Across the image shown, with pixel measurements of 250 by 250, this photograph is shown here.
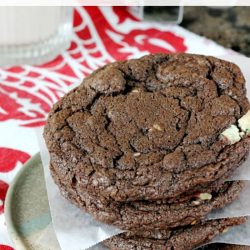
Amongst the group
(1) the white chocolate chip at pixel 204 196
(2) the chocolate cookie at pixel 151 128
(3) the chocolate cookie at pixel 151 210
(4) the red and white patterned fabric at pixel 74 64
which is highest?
(2) the chocolate cookie at pixel 151 128

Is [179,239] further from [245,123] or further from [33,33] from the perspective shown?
[33,33]

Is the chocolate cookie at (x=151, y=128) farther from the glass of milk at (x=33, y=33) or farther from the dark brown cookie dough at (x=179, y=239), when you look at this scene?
the glass of milk at (x=33, y=33)

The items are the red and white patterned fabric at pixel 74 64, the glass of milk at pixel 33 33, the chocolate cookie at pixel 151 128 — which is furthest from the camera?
the glass of milk at pixel 33 33

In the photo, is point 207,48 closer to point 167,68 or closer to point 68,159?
point 167,68

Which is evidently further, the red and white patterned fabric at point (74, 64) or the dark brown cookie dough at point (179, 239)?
the red and white patterned fabric at point (74, 64)

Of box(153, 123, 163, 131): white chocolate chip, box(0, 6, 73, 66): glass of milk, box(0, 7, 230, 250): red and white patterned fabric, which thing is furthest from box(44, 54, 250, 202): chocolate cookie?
box(0, 6, 73, 66): glass of milk

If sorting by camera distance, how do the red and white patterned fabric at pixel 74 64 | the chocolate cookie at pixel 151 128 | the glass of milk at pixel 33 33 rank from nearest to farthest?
the chocolate cookie at pixel 151 128 → the red and white patterned fabric at pixel 74 64 → the glass of milk at pixel 33 33

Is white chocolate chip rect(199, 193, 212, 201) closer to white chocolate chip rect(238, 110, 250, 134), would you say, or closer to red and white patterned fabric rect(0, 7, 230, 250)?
white chocolate chip rect(238, 110, 250, 134)

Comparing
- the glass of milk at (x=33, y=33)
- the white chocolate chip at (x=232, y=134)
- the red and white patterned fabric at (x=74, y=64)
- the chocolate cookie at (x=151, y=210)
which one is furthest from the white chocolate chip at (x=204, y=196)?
the glass of milk at (x=33, y=33)

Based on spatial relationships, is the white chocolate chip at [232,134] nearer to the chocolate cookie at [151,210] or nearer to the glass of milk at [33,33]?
the chocolate cookie at [151,210]

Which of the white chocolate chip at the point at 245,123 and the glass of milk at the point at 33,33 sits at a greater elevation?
the white chocolate chip at the point at 245,123
